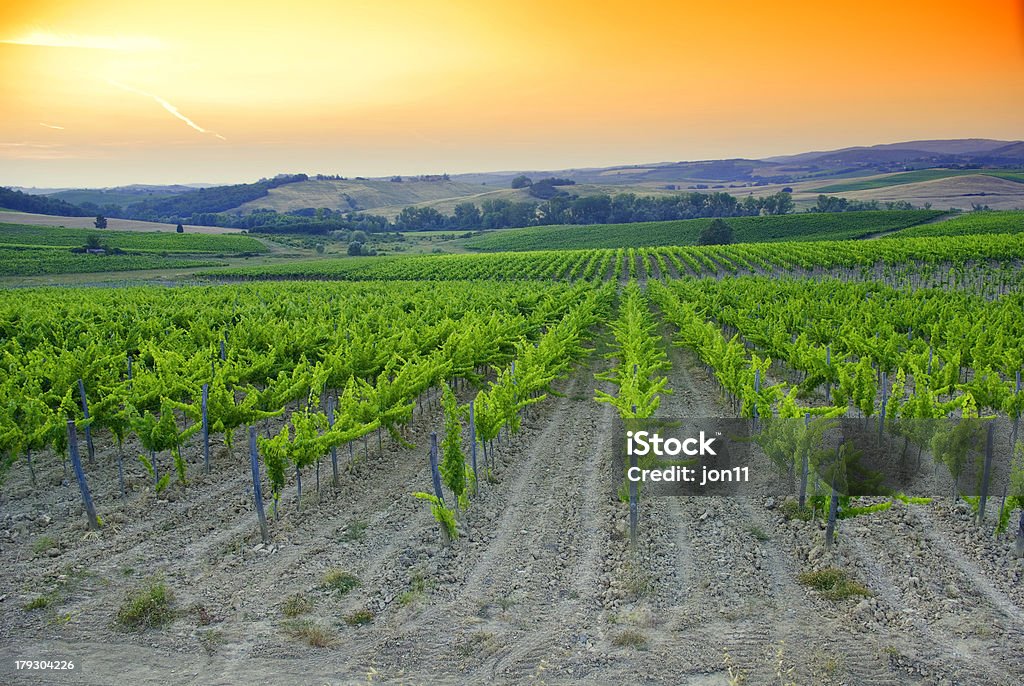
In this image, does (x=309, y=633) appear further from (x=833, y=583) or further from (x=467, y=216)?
(x=467, y=216)

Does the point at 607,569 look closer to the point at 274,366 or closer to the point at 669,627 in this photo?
the point at 669,627

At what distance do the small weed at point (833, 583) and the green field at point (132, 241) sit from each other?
335 ft

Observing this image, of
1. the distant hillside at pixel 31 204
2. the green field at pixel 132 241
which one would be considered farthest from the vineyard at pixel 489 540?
the distant hillside at pixel 31 204

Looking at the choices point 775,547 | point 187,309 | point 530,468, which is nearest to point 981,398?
point 775,547

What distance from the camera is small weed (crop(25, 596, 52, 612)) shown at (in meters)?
8.04

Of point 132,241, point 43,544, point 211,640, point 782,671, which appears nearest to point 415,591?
point 211,640

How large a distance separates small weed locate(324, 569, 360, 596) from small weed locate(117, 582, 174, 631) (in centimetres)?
181

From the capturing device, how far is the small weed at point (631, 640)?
23.7 ft

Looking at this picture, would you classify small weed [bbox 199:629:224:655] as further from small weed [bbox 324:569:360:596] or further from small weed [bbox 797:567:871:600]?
small weed [bbox 797:567:871:600]

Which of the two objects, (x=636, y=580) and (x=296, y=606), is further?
(x=636, y=580)

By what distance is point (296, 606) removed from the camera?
805 cm

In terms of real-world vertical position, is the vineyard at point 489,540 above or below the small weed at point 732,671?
above

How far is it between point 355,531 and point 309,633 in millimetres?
2602

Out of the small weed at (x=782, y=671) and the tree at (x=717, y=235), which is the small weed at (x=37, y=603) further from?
the tree at (x=717, y=235)
